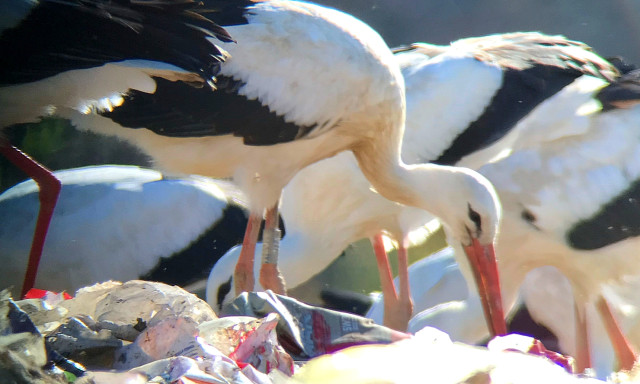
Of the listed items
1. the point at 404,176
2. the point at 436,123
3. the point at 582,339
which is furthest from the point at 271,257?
the point at 582,339

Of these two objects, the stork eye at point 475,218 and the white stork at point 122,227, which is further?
the white stork at point 122,227

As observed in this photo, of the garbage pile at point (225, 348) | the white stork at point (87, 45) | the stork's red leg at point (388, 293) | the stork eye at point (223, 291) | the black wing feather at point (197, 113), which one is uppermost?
the white stork at point (87, 45)

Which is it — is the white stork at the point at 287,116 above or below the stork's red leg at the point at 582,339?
above

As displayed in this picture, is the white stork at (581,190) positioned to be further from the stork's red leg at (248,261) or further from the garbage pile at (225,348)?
the garbage pile at (225,348)

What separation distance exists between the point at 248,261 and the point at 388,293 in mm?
714

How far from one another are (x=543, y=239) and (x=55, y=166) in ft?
7.87

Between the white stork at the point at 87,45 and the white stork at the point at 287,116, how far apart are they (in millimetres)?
183

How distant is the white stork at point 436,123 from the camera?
116 inches

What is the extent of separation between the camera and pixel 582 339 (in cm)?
301

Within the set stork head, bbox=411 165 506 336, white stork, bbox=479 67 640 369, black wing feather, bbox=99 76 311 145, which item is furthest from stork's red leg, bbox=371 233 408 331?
black wing feather, bbox=99 76 311 145

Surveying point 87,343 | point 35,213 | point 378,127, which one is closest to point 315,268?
point 378,127

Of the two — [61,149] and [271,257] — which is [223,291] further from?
[61,149]

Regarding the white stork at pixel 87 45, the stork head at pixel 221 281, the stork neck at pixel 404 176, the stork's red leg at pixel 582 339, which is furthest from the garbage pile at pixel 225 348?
the stork's red leg at pixel 582 339

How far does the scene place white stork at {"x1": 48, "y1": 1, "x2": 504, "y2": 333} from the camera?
2332mm
